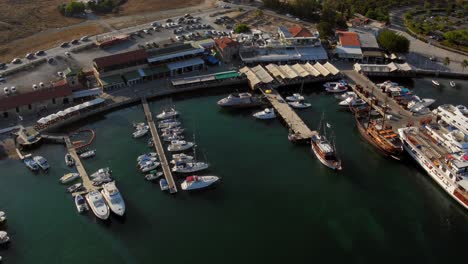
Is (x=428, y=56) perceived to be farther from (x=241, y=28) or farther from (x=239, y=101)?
(x=239, y=101)

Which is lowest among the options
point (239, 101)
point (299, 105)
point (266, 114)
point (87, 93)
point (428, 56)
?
point (266, 114)

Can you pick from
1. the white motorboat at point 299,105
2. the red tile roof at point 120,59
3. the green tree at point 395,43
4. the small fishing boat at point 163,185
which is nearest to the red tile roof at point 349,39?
the green tree at point 395,43

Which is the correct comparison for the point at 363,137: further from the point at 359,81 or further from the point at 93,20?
the point at 93,20

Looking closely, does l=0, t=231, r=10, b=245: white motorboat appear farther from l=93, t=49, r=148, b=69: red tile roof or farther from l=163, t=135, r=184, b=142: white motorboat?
l=93, t=49, r=148, b=69: red tile roof

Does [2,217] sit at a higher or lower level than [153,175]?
lower

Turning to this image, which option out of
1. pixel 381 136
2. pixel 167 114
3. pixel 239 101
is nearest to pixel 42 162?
pixel 167 114

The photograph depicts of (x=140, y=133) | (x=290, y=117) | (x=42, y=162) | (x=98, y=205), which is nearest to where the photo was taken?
(x=98, y=205)

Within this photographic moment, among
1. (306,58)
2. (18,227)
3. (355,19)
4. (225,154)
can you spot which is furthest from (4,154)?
(355,19)

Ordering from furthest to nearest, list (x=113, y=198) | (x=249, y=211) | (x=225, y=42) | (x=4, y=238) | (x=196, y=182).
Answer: (x=225, y=42)
(x=196, y=182)
(x=113, y=198)
(x=249, y=211)
(x=4, y=238)
